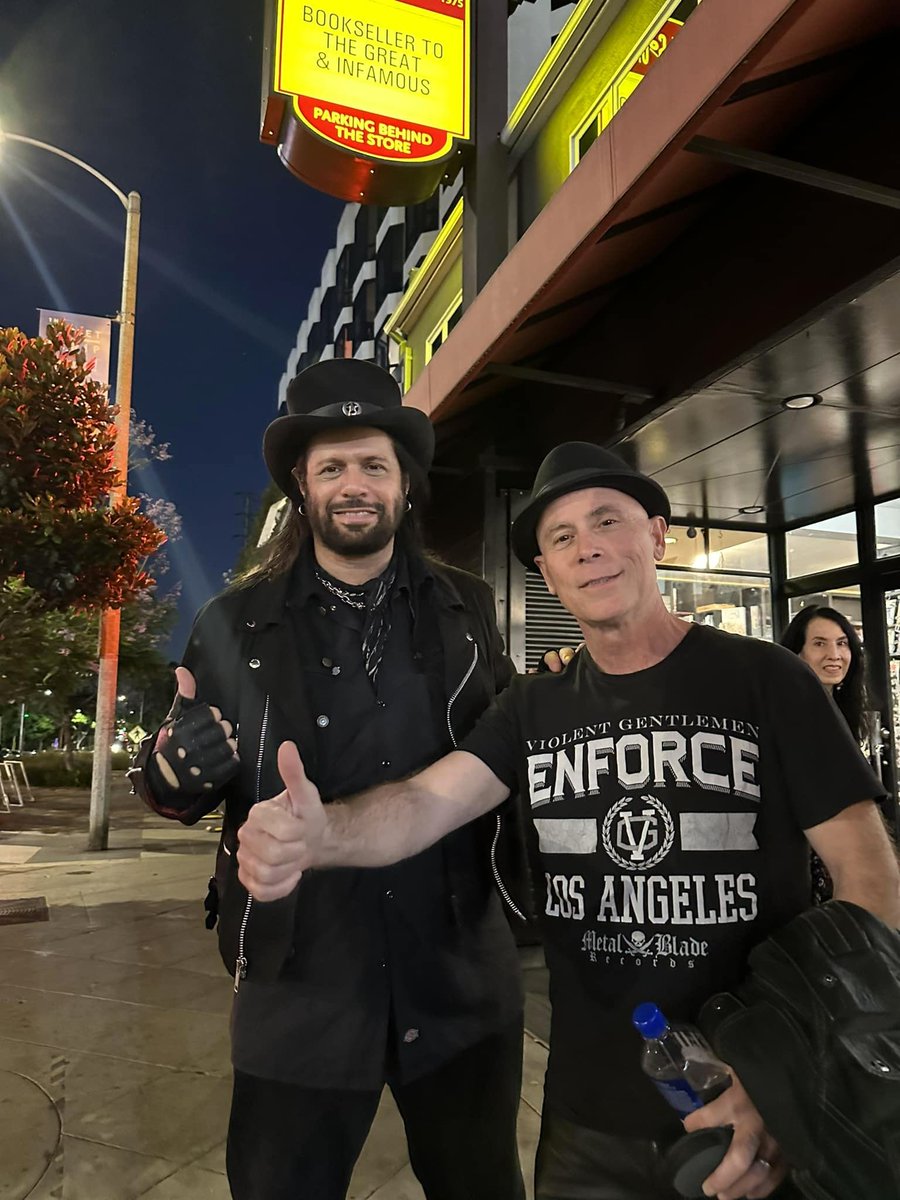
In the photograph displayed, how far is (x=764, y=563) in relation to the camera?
8.38 metres

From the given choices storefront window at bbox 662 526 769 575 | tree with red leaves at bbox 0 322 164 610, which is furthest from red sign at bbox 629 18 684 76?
tree with red leaves at bbox 0 322 164 610

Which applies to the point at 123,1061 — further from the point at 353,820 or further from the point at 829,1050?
the point at 829,1050

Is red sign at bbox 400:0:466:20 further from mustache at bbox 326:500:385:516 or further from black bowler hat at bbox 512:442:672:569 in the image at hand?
black bowler hat at bbox 512:442:672:569

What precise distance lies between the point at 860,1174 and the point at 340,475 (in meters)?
1.79

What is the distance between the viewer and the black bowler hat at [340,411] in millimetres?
2164

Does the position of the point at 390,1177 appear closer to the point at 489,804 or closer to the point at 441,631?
the point at 489,804

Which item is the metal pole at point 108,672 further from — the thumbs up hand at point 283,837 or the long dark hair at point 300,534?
the thumbs up hand at point 283,837

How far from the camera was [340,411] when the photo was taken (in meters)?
2.16

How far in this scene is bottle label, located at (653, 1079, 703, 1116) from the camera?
3.99ft

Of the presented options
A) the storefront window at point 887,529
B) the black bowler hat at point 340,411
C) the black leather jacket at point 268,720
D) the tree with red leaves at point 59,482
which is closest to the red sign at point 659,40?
the storefront window at point 887,529

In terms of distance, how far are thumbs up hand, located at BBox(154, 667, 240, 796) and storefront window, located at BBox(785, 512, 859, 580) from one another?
281 inches

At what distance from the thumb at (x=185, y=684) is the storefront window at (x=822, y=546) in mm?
7040

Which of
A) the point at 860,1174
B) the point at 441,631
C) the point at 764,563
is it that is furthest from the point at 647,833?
the point at 764,563

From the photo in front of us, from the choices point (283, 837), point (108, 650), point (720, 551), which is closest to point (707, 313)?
point (720, 551)
